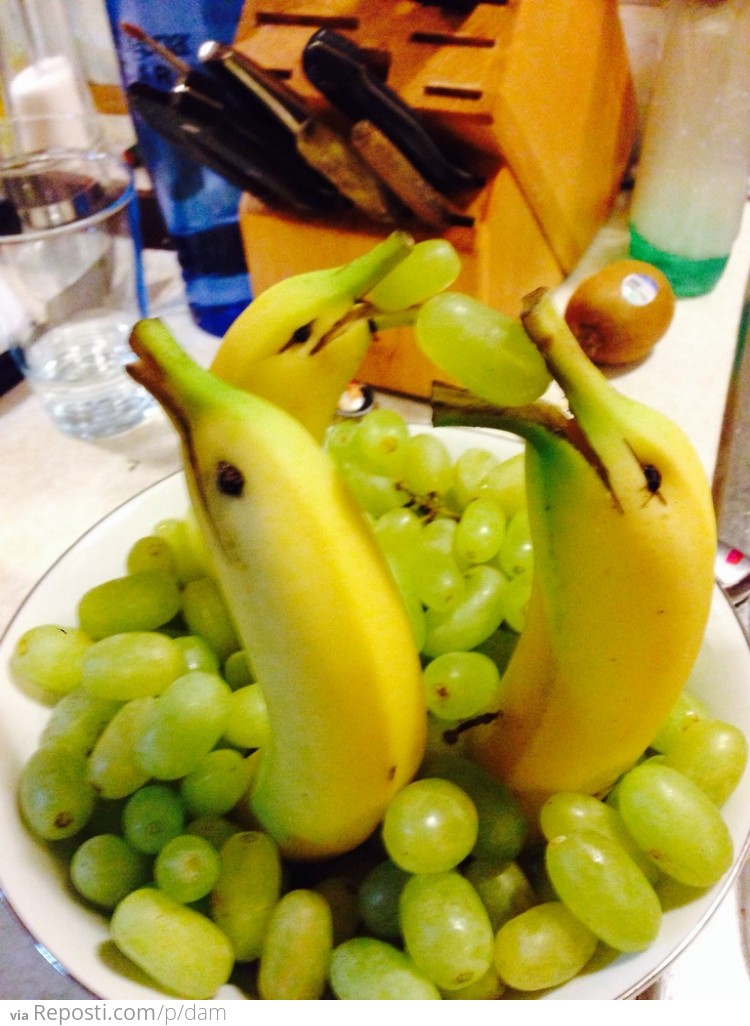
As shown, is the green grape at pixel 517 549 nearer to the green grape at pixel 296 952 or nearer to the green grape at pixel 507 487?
the green grape at pixel 507 487

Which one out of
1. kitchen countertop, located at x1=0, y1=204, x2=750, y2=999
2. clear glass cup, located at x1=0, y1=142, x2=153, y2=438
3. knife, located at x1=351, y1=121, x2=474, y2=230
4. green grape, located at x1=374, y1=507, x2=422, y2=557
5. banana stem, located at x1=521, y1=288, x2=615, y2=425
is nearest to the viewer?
banana stem, located at x1=521, y1=288, x2=615, y2=425

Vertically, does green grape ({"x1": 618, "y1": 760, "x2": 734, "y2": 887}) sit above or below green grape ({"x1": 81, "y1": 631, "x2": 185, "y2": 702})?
below

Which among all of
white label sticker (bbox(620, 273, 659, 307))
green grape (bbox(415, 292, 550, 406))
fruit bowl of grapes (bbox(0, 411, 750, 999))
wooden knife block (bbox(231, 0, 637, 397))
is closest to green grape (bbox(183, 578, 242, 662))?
fruit bowl of grapes (bbox(0, 411, 750, 999))

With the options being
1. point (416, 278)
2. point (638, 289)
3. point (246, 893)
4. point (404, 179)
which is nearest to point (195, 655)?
point (246, 893)

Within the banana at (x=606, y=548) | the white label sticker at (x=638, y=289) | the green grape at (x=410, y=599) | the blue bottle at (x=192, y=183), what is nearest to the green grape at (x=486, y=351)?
the banana at (x=606, y=548)

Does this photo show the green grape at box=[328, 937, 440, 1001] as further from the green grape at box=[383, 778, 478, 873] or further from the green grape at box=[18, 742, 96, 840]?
the green grape at box=[18, 742, 96, 840]
